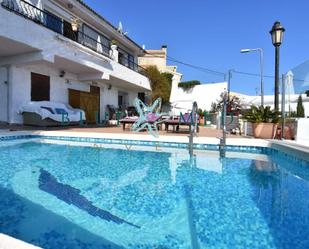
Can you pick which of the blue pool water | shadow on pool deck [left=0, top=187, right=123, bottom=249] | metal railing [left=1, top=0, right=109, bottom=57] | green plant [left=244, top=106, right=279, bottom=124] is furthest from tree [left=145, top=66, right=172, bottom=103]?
shadow on pool deck [left=0, top=187, right=123, bottom=249]

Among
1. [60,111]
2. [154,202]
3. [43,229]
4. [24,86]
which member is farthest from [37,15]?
[43,229]

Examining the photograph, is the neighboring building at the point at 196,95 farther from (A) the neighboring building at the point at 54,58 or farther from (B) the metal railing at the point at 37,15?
(B) the metal railing at the point at 37,15

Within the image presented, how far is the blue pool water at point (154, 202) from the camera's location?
8.87 feet

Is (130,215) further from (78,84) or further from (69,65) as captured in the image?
(78,84)

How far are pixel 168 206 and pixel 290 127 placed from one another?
735 cm

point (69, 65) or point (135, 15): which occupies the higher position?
point (135, 15)

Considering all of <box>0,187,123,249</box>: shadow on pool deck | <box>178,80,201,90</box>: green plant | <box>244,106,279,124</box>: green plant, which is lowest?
<box>0,187,123,249</box>: shadow on pool deck

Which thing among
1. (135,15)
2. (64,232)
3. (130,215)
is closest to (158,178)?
(130,215)

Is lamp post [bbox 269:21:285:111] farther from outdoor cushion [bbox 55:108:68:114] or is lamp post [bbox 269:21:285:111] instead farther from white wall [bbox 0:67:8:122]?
white wall [bbox 0:67:8:122]

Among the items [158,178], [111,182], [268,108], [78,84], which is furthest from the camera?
[78,84]

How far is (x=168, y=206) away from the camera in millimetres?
3615

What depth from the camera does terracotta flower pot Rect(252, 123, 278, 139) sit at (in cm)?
895

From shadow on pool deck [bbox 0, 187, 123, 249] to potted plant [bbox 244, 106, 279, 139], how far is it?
304 inches

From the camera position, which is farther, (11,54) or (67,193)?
(11,54)
